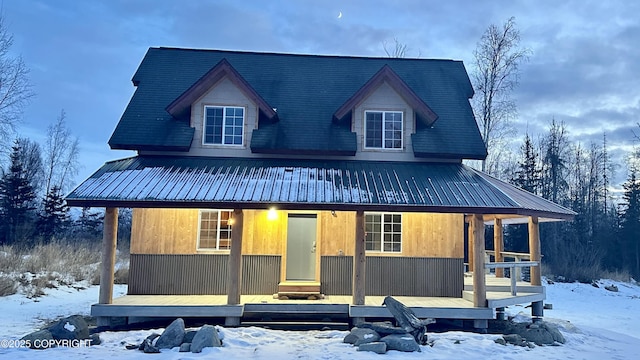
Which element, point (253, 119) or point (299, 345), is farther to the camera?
point (253, 119)

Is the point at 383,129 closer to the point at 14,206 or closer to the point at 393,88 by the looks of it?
the point at 393,88

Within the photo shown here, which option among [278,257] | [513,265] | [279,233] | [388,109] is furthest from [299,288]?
[388,109]

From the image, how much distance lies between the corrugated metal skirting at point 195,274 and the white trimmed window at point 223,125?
3.33 meters

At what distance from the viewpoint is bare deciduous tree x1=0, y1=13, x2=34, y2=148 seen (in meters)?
20.5

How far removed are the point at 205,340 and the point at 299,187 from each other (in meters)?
4.24

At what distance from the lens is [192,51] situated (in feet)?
49.7

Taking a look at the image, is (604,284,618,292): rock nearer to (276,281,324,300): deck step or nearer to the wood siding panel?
the wood siding panel

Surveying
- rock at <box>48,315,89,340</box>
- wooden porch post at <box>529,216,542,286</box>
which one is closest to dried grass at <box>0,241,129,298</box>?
rock at <box>48,315,89,340</box>

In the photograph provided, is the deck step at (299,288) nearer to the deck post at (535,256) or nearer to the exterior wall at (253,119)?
the exterior wall at (253,119)

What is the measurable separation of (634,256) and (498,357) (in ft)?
115

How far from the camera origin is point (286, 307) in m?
10.2

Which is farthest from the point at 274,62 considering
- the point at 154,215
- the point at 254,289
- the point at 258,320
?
the point at 258,320

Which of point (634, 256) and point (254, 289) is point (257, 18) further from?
point (634, 256)

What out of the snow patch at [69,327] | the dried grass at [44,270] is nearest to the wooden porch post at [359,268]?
the snow patch at [69,327]
